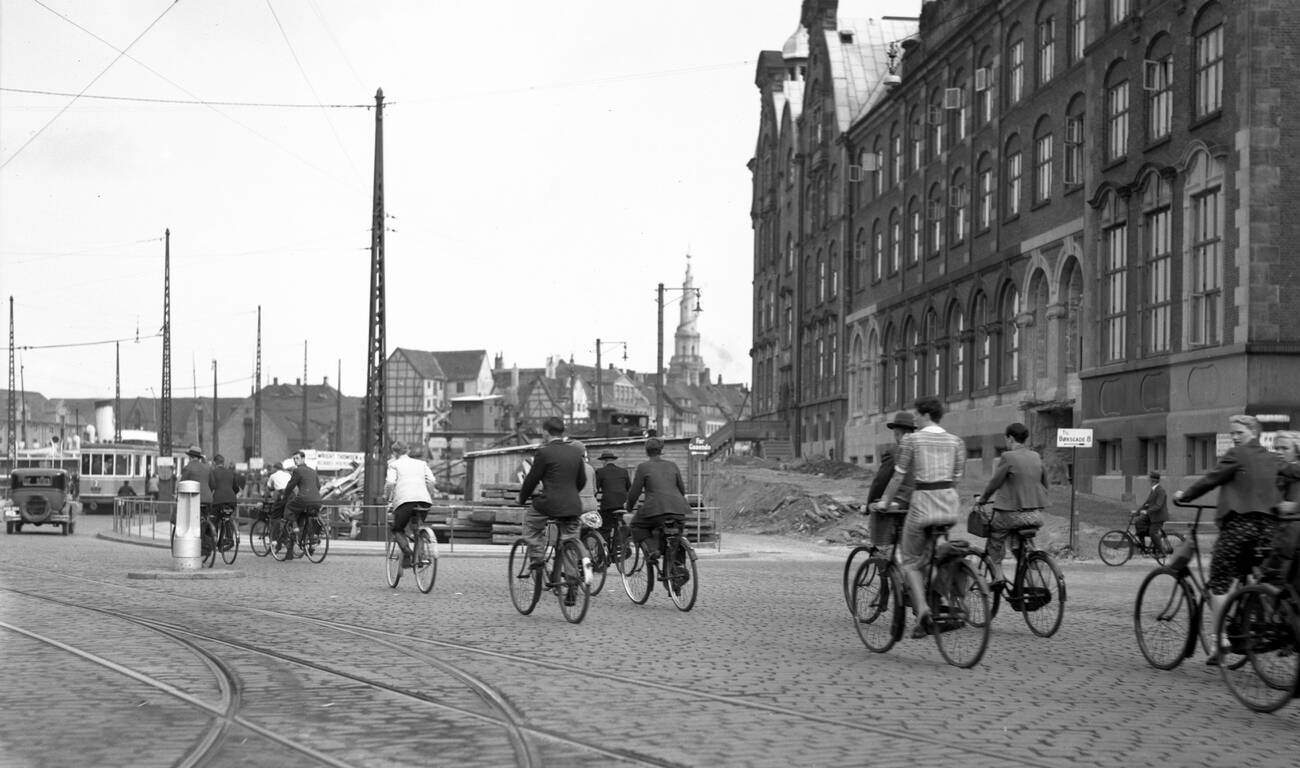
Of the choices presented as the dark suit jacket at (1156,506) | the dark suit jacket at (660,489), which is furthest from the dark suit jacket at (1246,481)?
the dark suit jacket at (1156,506)

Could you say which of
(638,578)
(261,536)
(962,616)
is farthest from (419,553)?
(261,536)

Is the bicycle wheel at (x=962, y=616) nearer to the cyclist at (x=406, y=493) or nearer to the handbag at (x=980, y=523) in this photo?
the handbag at (x=980, y=523)

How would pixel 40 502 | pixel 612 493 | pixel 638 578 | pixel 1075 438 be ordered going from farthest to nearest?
pixel 40 502 < pixel 1075 438 < pixel 612 493 < pixel 638 578

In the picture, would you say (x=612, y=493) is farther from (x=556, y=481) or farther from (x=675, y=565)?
(x=556, y=481)

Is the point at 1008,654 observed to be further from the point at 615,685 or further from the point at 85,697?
the point at 85,697

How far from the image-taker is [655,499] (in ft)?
50.0

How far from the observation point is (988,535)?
534 inches

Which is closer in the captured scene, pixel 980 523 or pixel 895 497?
pixel 895 497

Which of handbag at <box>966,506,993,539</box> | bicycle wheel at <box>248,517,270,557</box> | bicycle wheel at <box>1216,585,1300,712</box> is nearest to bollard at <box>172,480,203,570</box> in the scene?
bicycle wheel at <box>248,517,270,557</box>

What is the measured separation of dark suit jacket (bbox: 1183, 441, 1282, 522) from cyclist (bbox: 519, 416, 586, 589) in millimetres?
5536

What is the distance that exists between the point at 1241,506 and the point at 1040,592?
106 inches

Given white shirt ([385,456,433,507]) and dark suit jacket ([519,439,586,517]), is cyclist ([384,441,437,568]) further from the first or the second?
dark suit jacket ([519,439,586,517])

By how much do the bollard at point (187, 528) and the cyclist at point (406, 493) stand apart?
3.30 metres

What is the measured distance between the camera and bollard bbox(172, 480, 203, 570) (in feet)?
65.0
